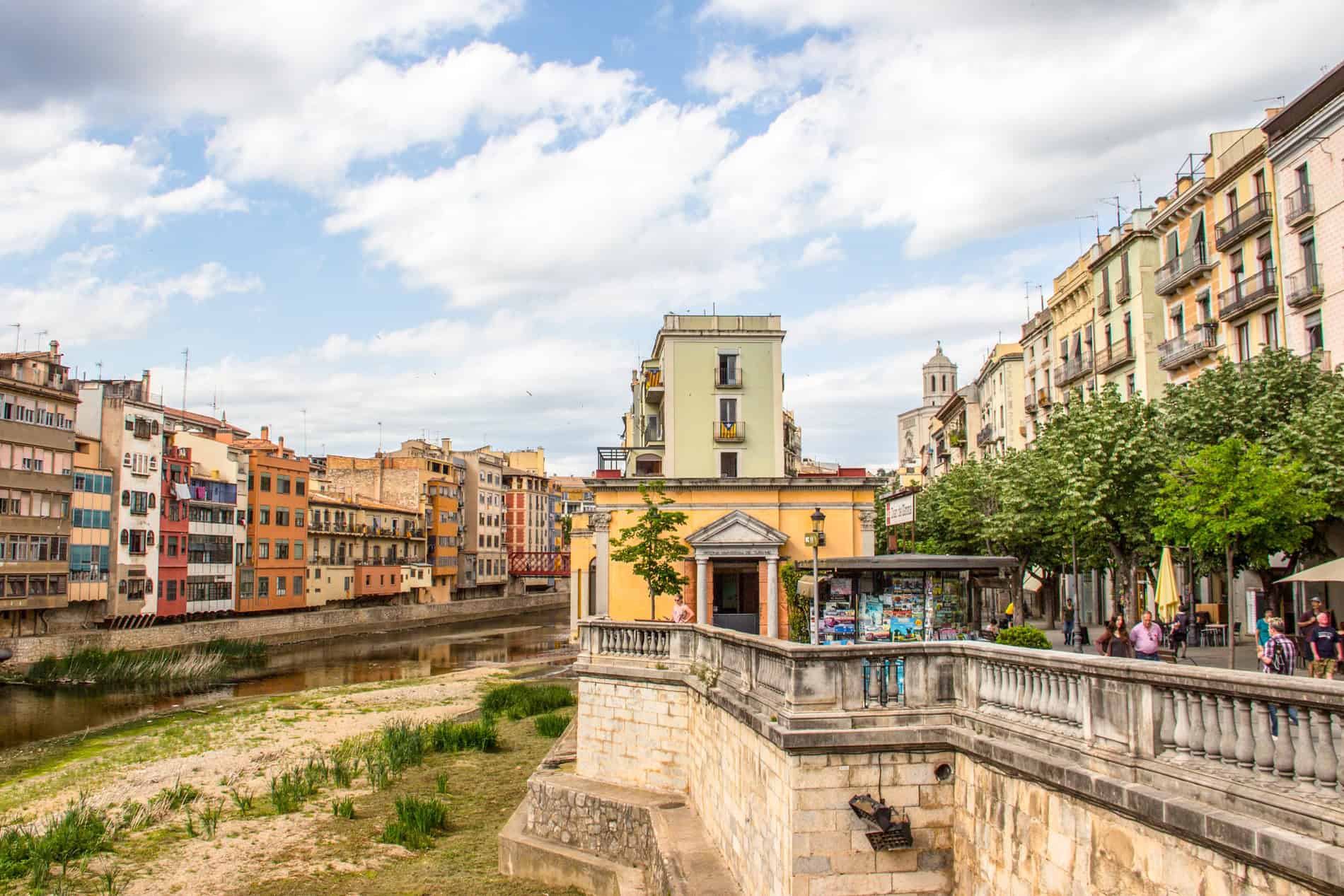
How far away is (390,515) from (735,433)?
57.7 meters

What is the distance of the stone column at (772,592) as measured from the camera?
3875 cm

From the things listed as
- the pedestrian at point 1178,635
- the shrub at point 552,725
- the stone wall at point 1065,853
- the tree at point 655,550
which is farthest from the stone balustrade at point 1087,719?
the tree at point 655,550

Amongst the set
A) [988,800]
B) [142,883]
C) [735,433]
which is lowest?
[142,883]

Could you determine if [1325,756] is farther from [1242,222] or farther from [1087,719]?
[1242,222]

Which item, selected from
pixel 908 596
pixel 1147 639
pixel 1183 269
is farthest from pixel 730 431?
pixel 1147 639

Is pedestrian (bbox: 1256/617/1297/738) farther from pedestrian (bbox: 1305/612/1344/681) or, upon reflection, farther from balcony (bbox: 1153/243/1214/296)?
balcony (bbox: 1153/243/1214/296)

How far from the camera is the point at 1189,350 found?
132 feet

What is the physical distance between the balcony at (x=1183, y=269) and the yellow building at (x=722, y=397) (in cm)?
1595

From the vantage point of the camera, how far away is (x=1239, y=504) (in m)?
23.1

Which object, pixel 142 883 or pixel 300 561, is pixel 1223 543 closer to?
pixel 142 883

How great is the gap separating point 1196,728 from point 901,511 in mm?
16119

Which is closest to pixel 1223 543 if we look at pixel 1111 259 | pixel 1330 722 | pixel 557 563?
pixel 1330 722

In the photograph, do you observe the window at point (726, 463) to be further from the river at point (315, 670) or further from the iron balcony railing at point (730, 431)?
the river at point (315, 670)

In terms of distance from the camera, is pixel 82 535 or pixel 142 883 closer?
pixel 142 883
